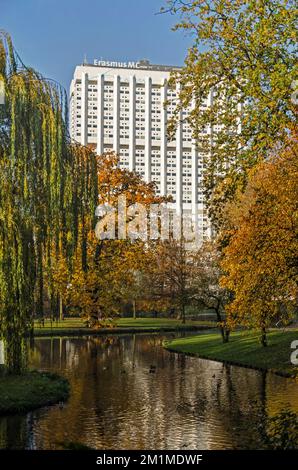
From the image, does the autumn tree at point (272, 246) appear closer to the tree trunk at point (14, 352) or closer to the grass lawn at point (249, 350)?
the grass lawn at point (249, 350)

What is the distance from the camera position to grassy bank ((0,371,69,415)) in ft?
59.6

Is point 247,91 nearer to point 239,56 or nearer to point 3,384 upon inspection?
point 239,56

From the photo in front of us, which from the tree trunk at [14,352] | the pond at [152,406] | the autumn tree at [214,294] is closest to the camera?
the pond at [152,406]

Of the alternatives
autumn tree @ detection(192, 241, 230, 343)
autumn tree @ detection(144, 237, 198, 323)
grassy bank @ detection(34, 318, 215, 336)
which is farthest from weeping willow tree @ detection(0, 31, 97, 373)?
autumn tree @ detection(144, 237, 198, 323)

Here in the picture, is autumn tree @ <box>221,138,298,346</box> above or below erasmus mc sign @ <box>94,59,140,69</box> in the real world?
below

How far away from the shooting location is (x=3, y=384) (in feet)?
62.9

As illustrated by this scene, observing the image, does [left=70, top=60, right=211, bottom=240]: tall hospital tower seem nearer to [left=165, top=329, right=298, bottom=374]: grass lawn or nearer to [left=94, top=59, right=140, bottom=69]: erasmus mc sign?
[left=94, top=59, right=140, bottom=69]: erasmus mc sign

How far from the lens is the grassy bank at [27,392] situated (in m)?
18.2

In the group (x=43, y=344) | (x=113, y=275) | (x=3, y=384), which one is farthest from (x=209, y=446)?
(x=43, y=344)

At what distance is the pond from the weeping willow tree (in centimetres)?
216

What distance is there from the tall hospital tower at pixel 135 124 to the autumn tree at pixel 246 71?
443 feet

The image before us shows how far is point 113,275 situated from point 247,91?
2530 cm

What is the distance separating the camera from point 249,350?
110 ft

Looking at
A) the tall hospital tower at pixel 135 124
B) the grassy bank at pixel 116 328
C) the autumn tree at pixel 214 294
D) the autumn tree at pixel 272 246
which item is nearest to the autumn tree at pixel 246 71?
the autumn tree at pixel 272 246
